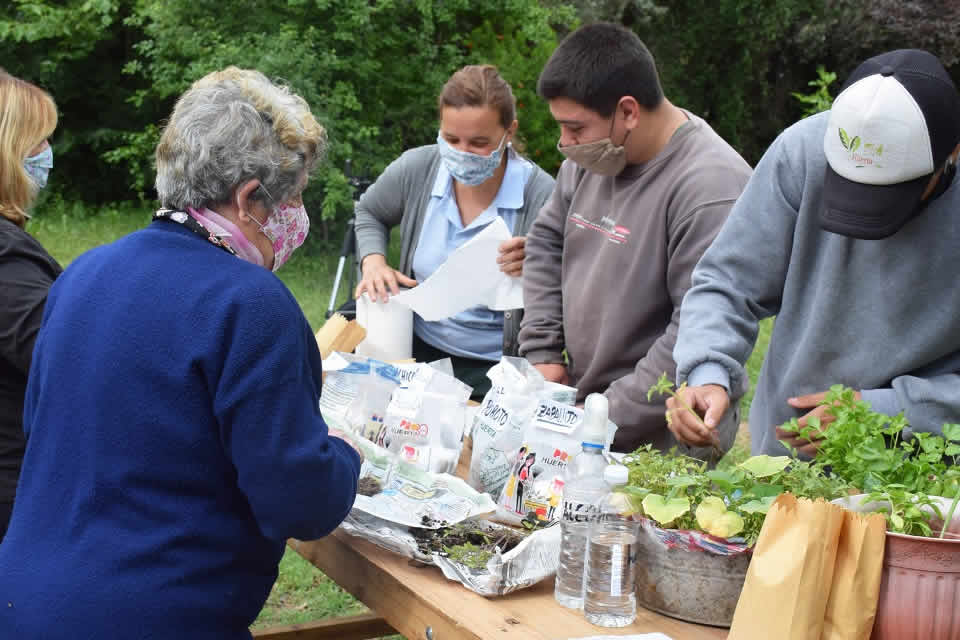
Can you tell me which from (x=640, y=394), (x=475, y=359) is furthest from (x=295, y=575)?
(x=640, y=394)

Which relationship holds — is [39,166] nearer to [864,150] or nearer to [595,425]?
[595,425]

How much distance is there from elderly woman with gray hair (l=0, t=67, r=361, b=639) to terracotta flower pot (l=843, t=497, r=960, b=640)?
901 millimetres

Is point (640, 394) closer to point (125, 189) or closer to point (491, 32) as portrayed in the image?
point (491, 32)

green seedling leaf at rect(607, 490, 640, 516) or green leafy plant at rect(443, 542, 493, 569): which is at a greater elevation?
green seedling leaf at rect(607, 490, 640, 516)

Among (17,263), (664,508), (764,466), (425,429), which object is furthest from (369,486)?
(17,263)

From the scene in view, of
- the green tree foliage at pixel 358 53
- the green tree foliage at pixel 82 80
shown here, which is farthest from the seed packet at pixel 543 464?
the green tree foliage at pixel 82 80

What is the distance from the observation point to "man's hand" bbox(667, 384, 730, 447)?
6.51 feet

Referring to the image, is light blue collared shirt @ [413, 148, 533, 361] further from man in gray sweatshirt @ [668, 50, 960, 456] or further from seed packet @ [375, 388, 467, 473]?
man in gray sweatshirt @ [668, 50, 960, 456]

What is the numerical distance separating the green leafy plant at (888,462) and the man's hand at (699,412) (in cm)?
28

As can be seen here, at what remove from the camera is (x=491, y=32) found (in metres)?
11.8

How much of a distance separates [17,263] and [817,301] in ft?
6.07

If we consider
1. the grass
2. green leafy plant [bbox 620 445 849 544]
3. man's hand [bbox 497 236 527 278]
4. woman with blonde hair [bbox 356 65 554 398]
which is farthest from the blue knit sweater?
the grass

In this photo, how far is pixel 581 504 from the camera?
1.85 metres

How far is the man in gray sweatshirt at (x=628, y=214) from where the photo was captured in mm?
2637
